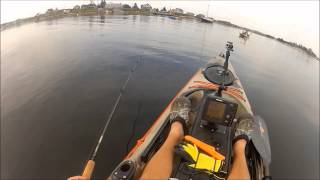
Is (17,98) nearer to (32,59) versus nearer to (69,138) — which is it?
(69,138)

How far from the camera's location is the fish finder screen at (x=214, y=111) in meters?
5.27

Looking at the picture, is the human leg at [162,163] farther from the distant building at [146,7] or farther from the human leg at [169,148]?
the distant building at [146,7]

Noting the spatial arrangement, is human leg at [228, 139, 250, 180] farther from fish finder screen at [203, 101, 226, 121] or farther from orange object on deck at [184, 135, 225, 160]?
fish finder screen at [203, 101, 226, 121]

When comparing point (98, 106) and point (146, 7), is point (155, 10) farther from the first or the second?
point (98, 106)

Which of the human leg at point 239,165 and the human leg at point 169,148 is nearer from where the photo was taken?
the human leg at point 169,148

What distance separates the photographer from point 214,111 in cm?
534

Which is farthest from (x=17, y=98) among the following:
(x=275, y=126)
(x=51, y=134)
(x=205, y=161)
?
(x=275, y=126)

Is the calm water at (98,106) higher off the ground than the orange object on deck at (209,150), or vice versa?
the orange object on deck at (209,150)

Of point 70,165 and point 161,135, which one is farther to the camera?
point 70,165

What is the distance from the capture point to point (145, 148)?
5.24m

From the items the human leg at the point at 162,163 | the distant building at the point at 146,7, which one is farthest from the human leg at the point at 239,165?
the distant building at the point at 146,7

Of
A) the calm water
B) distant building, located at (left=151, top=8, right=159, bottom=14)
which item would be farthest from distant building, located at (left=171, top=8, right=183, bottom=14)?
the calm water

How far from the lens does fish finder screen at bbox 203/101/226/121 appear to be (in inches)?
207

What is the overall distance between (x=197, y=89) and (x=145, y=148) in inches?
136
